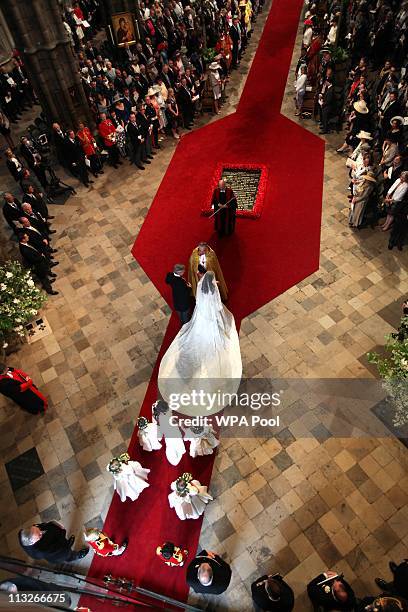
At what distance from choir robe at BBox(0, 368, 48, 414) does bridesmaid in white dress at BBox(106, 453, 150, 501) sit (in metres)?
1.96

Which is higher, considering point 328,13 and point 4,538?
point 328,13

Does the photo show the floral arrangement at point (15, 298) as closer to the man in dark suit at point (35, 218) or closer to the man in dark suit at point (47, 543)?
the man in dark suit at point (35, 218)

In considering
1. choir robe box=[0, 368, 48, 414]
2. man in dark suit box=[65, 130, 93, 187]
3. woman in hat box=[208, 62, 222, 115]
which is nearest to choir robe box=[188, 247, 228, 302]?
choir robe box=[0, 368, 48, 414]

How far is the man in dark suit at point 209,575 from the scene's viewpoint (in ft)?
15.8

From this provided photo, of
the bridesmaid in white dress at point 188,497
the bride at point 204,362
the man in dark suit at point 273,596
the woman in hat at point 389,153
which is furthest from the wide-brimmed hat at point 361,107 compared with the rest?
the man in dark suit at point 273,596

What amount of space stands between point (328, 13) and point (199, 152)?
29.3ft

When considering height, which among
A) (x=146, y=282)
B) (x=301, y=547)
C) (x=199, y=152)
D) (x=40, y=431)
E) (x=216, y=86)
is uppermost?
(x=216, y=86)

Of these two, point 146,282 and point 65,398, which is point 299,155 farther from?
point 65,398

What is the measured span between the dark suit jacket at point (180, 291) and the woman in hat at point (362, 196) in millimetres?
4469

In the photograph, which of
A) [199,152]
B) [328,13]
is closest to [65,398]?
[199,152]

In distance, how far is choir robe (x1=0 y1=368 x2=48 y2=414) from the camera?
21.6 ft

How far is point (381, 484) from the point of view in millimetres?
6191

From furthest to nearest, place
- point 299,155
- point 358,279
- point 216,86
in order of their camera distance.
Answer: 1. point 216,86
2. point 299,155
3. point 358,279

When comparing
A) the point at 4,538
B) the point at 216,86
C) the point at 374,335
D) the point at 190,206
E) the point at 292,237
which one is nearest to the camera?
the point at 4,538
